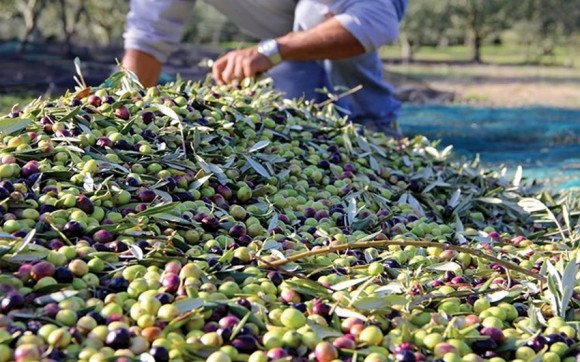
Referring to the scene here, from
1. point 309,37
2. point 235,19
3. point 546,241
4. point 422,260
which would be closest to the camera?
point 422,260

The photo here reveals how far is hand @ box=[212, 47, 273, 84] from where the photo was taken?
343 centimetres

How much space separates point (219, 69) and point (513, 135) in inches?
117

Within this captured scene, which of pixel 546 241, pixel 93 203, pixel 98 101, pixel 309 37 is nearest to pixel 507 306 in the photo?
pixel 546 241

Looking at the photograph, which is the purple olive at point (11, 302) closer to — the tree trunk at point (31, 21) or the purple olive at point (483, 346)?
the purple olive at point (483, 346)

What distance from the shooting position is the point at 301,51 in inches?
148

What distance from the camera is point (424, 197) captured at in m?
2.60

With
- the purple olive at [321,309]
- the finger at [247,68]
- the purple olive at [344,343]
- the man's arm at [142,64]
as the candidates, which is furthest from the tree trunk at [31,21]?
the purple olive at [344,343]

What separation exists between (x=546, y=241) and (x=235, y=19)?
9.42ft

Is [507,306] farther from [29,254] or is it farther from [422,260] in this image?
[29,254]

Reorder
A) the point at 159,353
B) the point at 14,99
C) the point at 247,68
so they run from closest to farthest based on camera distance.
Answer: the point at 159,353 → the point at 247,68 → the point at 14,99

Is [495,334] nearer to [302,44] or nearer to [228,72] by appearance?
[228,72]

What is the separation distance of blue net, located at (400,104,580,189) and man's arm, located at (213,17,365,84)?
118 centimetres

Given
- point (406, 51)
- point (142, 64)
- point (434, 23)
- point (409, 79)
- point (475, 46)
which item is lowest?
Result: point (406, 51)

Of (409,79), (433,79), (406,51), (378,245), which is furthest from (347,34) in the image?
(406,51)
